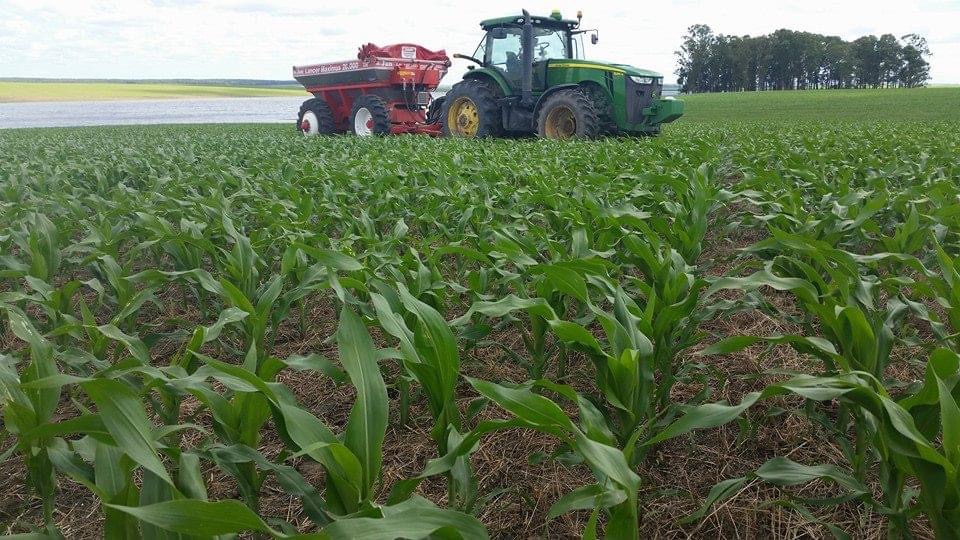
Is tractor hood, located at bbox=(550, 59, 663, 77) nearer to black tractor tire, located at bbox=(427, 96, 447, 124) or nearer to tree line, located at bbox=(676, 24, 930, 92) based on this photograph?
black tractor tire, located at bbox=(427, 96, 447, 124)

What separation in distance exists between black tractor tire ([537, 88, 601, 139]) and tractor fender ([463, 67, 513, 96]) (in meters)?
0.77

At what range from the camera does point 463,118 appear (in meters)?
11.9

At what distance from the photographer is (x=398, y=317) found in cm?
178

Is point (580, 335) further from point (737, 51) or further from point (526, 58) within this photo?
point (737, 51)

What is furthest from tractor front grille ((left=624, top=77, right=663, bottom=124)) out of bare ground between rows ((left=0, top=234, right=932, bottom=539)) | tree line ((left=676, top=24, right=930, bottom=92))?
tree line ((left=676, top=24, right=930, bottom=92))

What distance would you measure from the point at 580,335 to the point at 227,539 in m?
0.86

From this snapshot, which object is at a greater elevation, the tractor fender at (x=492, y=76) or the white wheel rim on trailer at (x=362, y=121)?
the tractor fender at (x=492, y=76)

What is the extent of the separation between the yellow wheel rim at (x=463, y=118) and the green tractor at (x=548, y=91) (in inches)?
0.7

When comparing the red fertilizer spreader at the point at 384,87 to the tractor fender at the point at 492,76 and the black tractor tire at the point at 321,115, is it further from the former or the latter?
the tractor fender at the point at 492,76

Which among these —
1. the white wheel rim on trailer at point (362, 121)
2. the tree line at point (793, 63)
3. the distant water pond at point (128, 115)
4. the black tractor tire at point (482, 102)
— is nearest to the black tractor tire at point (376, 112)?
the white wheel rim on trailer at point (362, 121)

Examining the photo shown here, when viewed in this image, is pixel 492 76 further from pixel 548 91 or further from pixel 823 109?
pixel 823 109

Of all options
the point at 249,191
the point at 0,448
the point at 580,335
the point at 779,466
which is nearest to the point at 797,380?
the point at 779,466

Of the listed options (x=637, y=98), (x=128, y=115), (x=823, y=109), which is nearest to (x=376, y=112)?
(x=637, y=98)

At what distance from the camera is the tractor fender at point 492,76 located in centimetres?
1098
